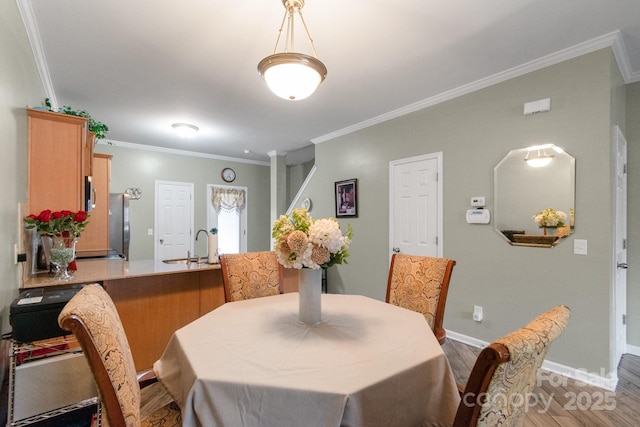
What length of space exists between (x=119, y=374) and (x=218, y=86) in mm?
2840

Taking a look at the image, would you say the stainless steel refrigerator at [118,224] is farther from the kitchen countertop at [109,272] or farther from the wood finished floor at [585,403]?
the wood finished floor at [585,403]

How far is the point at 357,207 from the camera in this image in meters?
4.35

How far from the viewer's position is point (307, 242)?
134 cm

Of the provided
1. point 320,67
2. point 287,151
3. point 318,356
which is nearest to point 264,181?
point 287,151

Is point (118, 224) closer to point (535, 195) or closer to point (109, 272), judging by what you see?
point (109, 272)

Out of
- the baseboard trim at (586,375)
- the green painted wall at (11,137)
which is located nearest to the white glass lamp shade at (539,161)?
the baseboard trim at (586,375)

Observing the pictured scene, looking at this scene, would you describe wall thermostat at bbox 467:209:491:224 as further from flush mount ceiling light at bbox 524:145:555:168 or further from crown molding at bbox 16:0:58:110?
crown molding at bbox 16:0:58:110

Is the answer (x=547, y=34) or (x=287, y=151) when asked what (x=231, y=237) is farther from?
(x=547, y=34)

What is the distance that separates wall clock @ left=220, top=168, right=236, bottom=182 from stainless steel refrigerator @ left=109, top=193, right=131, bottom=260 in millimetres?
2330

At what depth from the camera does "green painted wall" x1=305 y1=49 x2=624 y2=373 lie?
2.30 metres

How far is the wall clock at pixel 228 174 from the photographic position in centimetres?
651

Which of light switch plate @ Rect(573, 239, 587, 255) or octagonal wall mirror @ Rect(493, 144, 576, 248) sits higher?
octagonal wall mirror @ Rect(493, 144, 576, 248)

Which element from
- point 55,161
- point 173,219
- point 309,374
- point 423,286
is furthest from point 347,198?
point 309,374

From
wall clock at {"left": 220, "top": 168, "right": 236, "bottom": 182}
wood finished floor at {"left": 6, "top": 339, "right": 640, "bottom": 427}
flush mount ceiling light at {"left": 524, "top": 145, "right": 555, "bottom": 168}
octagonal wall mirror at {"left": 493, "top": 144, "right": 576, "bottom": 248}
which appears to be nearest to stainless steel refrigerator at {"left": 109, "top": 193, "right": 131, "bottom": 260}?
wall clock at {"left": 220, "top": 168, "right": 236, "bottom": 182}
